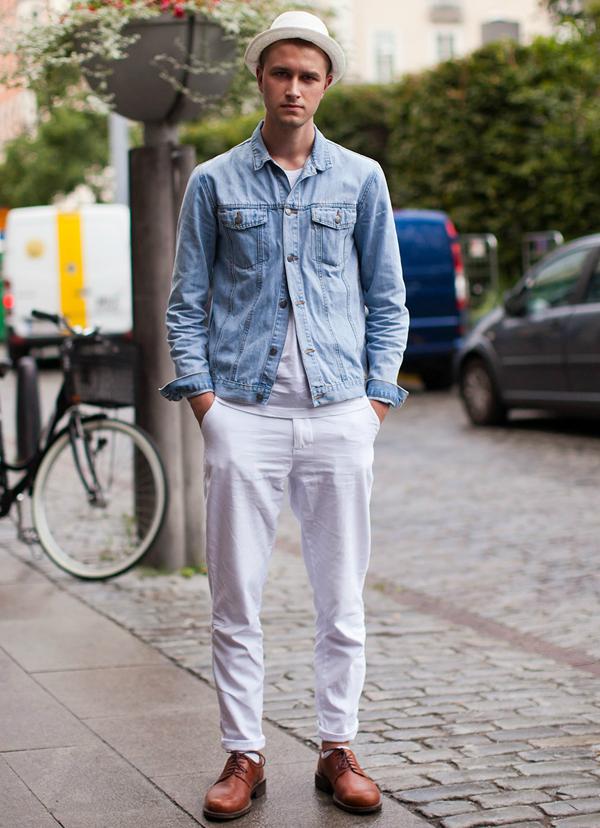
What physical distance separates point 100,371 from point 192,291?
312cm

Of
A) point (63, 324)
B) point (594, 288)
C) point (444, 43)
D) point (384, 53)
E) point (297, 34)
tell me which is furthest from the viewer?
point (444, 43)

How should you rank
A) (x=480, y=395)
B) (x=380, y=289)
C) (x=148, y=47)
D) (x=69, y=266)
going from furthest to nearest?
(x=69, y=266) → (x=480, y=395) → (x=148, y=47) → (x=380, y=289)

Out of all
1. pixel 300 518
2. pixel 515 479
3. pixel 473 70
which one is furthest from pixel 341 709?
pixel 473 70

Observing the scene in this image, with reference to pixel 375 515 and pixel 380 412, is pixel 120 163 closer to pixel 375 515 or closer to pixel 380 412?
pixel 375 515

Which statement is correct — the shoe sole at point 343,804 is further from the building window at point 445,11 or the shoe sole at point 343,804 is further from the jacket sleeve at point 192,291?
the building window at point 445,11

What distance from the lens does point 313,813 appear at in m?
3.76

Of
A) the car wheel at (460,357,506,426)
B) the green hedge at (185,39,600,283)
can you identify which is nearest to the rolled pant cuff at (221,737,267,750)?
the car wheel at (460,357,506,426)

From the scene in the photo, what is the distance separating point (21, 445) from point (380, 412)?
23.9 feet

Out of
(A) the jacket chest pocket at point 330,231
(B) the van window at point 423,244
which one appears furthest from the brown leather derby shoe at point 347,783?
(B) the van window at point 423,244

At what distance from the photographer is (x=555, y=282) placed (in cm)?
1276

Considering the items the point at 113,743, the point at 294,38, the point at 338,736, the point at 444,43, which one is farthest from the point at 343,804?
the point at 444,43

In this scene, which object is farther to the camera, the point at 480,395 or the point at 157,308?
the point at 480,395

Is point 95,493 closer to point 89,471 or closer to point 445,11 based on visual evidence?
point 89,471

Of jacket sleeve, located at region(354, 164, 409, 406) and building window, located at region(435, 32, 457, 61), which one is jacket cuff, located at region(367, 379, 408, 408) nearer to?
jacket sleeve, located at region(354, 164, 409, 406)
